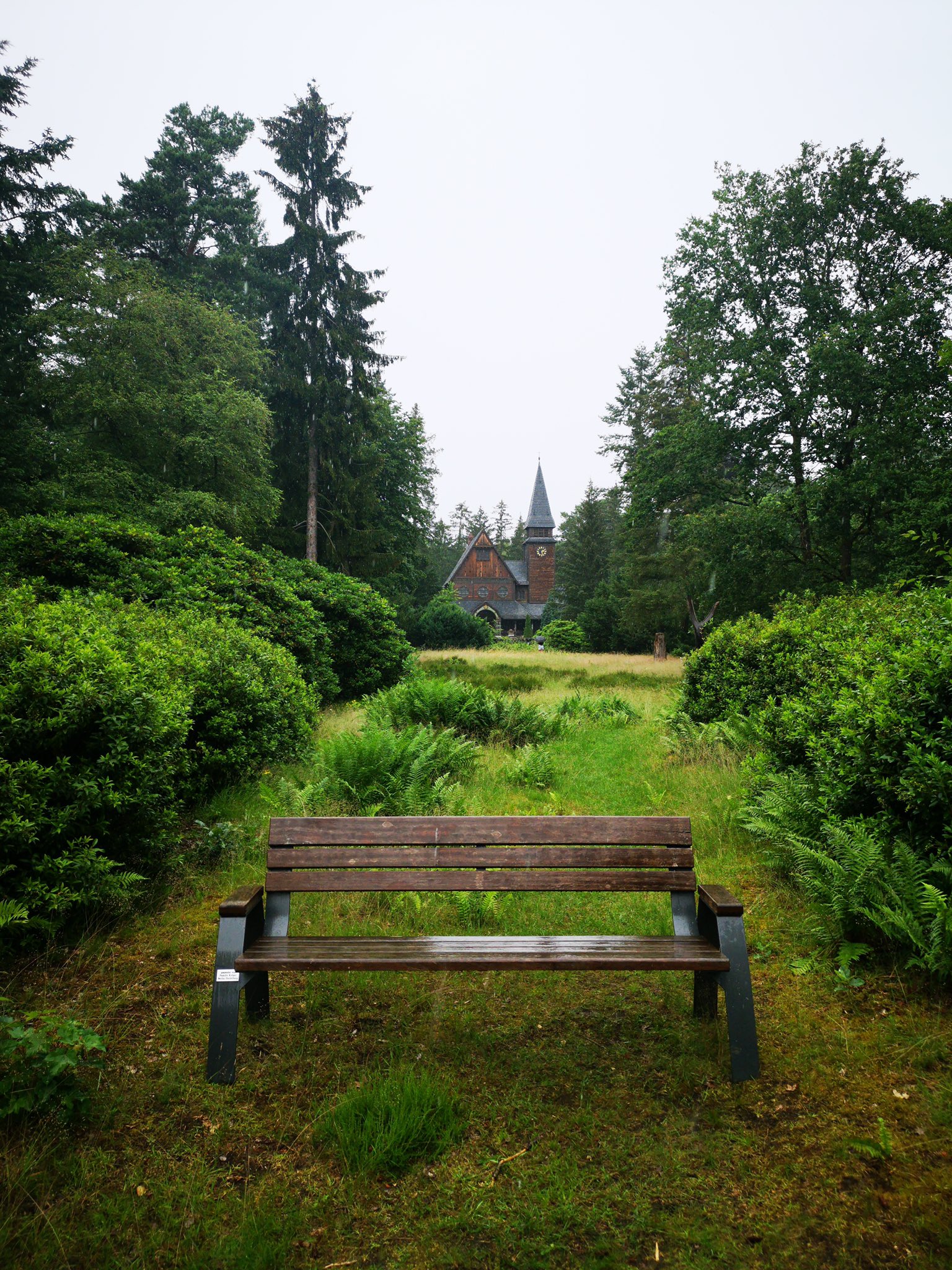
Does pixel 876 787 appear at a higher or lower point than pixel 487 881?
higher

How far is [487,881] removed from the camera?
3.16 metres

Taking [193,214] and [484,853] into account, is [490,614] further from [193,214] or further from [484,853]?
[484,853]

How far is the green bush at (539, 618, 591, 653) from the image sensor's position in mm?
42312

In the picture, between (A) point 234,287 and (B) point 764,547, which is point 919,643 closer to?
(B) point 764,547

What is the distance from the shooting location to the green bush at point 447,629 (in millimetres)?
40469

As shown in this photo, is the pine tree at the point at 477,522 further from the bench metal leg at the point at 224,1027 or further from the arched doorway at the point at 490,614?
the bench metal leg at the point at 224,1027

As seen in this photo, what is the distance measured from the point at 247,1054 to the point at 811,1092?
229 cm

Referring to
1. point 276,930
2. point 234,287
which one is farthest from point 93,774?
point 234,287

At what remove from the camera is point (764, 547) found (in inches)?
795

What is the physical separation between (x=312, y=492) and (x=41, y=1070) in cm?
2608

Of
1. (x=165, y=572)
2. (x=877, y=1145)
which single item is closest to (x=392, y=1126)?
(x=877, y=1145)

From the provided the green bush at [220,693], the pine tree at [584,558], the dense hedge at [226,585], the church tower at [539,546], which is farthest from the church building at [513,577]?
the green bush at [220,693]

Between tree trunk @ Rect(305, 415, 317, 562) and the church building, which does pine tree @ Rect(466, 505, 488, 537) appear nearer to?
the church building

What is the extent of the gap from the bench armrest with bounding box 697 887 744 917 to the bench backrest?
0.73 feet
